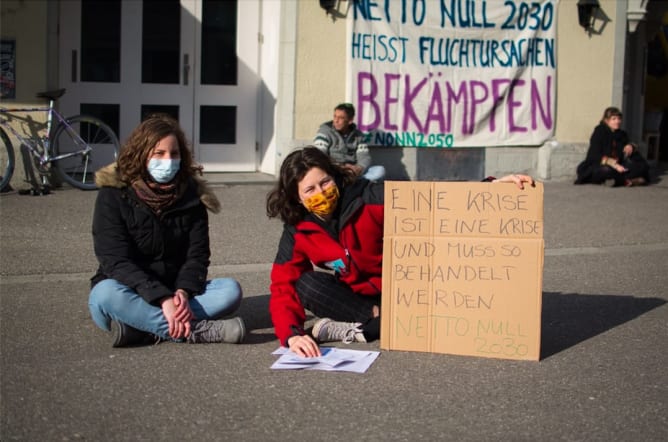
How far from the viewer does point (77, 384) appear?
4191 millimetres

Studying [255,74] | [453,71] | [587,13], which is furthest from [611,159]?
[255,74]

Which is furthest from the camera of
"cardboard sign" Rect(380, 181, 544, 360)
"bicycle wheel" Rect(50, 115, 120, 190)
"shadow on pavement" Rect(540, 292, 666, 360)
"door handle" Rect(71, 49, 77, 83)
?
"door handle" Rect(71, 49, 77, 83)

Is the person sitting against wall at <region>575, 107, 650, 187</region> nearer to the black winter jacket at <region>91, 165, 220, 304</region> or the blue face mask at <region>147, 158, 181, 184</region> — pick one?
the black winter jacket at <region>91, 165, 220, 304</region>

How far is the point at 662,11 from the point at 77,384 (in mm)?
13538

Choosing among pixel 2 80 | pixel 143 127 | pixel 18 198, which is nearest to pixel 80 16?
pixel 2 80

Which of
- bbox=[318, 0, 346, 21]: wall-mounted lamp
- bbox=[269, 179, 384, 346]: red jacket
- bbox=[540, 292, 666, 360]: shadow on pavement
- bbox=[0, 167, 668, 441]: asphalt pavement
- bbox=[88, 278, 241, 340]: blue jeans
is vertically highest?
bbox=[318, 0, 346, 21]: wall-mounted lamp

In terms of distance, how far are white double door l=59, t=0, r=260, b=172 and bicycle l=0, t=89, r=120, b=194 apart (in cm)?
76

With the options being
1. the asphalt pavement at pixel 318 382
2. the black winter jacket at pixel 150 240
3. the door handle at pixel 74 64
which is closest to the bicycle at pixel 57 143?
the door handle at pixel 74 64

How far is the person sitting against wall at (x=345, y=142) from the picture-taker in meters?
11.0

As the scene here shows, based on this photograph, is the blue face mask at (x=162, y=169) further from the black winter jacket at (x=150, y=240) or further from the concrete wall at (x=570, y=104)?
the concrete wall at (x=570, y=104)

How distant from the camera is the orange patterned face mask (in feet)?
15.6

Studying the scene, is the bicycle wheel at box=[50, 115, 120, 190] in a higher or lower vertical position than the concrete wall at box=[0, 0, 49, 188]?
lower

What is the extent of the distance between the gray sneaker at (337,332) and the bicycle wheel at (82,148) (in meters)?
6.17

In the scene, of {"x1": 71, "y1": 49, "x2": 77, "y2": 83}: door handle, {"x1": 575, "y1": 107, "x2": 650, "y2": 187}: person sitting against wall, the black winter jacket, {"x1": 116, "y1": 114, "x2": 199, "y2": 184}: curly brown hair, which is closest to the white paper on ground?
the black winter jacket
